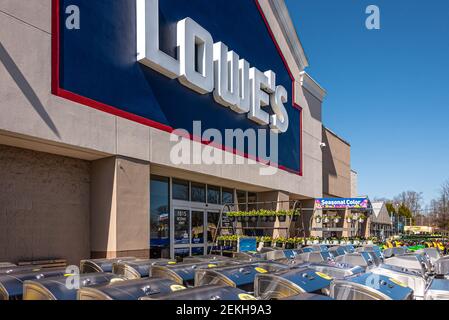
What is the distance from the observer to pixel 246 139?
16.5 metres

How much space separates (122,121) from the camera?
34.6ft

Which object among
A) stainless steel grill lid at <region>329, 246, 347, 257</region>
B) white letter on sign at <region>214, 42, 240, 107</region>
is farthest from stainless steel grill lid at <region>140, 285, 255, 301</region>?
white letter on sign at <region>214, 42, 240, 107</region>

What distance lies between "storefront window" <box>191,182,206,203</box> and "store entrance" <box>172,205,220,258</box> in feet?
1.20

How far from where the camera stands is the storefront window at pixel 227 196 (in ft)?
56.8

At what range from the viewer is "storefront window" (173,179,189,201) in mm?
14461

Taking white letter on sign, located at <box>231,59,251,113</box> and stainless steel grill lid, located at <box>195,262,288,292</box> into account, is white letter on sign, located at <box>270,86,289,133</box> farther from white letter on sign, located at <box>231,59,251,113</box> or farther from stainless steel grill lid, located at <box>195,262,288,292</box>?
stainless steel grill lid, located at <box>195,262,288,292</box>

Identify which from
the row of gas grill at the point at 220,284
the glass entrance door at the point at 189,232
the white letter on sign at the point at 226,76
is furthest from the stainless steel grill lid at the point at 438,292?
the white letter on sign at the point at 226,76

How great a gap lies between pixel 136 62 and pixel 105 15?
1.43 metres

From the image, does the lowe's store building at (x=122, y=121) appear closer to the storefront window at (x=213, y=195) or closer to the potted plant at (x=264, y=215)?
the storefront window at (x=213, y=195)

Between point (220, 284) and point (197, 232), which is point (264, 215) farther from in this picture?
point (220, 284)

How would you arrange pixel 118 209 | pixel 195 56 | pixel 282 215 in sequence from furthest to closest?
1. pixel 282 215
2. pixel 195 56
3. pixel 118 209

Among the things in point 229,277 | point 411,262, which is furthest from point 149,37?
point 411,262

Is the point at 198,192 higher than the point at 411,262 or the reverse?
higher

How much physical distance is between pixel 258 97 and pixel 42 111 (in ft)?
33.6
